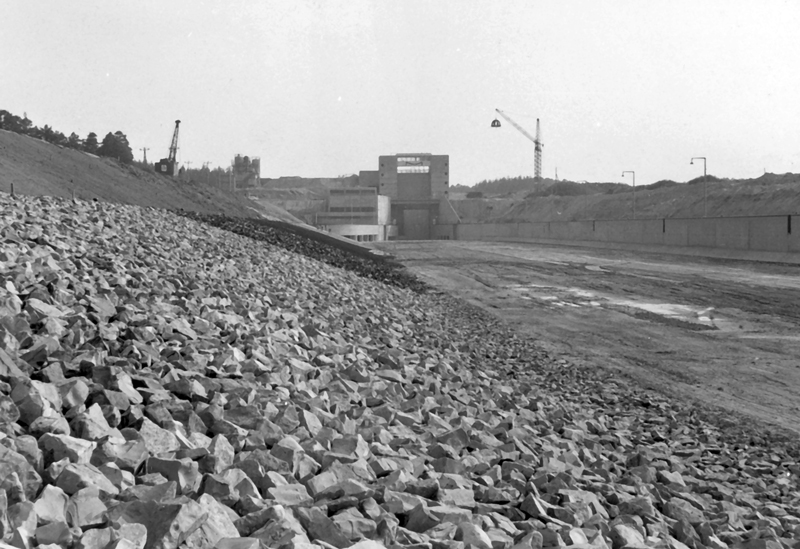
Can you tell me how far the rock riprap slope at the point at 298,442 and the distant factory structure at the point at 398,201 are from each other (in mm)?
114025

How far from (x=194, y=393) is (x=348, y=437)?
49.8 inches

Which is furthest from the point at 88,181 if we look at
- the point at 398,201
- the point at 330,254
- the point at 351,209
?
the point at 398,201

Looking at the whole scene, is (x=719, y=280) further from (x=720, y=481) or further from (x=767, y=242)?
(x=720, y=481)

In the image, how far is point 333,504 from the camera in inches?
157

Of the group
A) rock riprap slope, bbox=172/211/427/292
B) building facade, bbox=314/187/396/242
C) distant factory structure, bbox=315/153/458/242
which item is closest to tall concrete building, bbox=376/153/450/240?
distant factory structure, bbox=315/153/458/242

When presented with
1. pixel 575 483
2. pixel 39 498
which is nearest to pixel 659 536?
pixel 575 483

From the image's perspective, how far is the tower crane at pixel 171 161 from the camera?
7906cm

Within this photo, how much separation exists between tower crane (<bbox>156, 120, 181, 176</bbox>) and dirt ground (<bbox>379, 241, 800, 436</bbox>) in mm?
47974

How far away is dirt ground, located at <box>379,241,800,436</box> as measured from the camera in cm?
1158

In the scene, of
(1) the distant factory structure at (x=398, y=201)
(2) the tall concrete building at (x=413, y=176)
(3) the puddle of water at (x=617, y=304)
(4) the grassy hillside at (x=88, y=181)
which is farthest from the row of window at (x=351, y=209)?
(3) the puddle of water at (x=617, y=304)

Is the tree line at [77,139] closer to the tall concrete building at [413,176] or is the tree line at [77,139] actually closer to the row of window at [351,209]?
the row of window at [351,209]

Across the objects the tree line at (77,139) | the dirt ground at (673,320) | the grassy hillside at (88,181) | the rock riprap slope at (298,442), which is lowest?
the dirt ground at (673,320)

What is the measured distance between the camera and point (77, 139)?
3219 inches

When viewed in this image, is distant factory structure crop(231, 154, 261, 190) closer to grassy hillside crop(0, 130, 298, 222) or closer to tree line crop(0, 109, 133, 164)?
tree line crop(0, 109, 133, 164)
